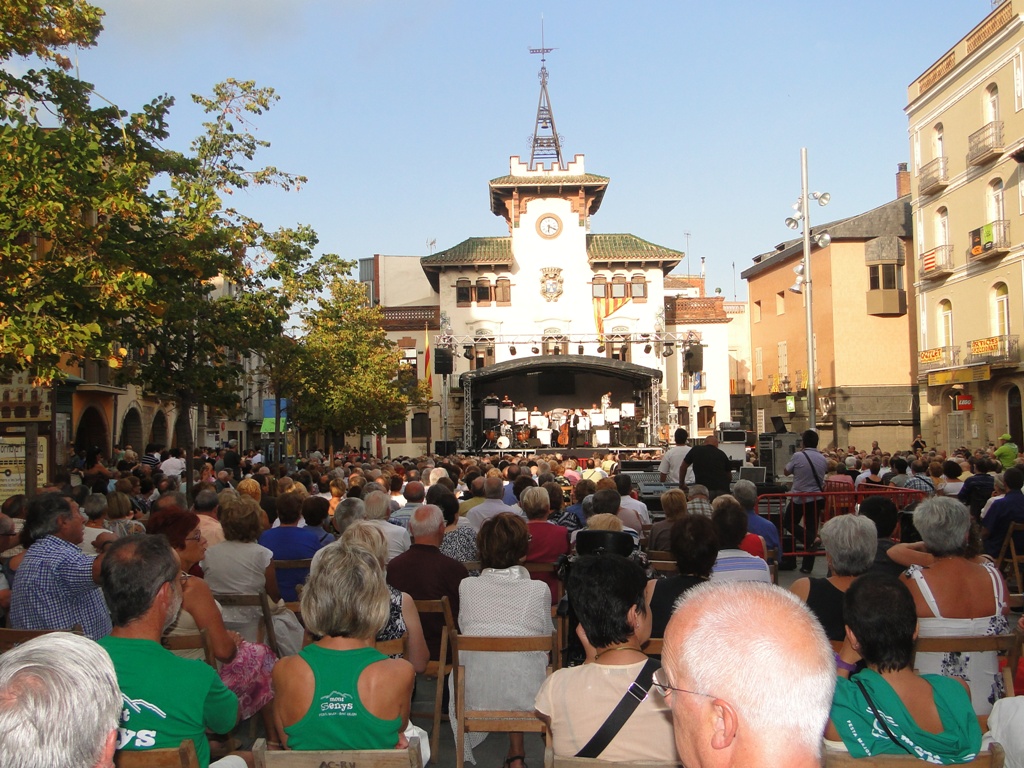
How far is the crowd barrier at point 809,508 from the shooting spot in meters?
11.8

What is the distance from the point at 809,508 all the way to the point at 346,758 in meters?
10.0

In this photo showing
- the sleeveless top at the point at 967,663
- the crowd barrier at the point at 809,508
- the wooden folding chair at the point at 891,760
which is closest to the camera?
the wooden folding chair at the point at 891,760

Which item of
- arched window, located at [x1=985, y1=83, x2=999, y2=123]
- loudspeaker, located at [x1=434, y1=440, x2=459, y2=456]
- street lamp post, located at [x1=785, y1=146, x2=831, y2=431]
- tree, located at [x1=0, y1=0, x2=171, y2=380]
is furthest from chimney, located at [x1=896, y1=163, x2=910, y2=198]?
tree, located at [x1=0, y1=0, x2=171, y2=380]

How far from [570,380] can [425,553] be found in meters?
31.5

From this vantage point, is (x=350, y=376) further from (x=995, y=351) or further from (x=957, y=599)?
(x=957, y=599)

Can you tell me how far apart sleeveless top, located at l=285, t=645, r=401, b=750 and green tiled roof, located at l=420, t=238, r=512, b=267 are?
40.1 m

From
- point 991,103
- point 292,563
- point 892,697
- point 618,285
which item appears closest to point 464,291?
point 618,285

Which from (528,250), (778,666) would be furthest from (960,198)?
(778,666)

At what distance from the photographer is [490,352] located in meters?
42.6

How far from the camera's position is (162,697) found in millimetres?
3301

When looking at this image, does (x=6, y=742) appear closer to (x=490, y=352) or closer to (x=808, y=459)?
(x=808, y=459)

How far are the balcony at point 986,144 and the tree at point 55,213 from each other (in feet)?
77.6

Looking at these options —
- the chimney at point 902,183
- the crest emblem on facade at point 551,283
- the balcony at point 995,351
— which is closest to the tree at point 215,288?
the balcony at point 995,351

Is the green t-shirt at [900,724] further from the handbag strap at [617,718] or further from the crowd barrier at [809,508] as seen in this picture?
the crowd barrier at [809,508]
